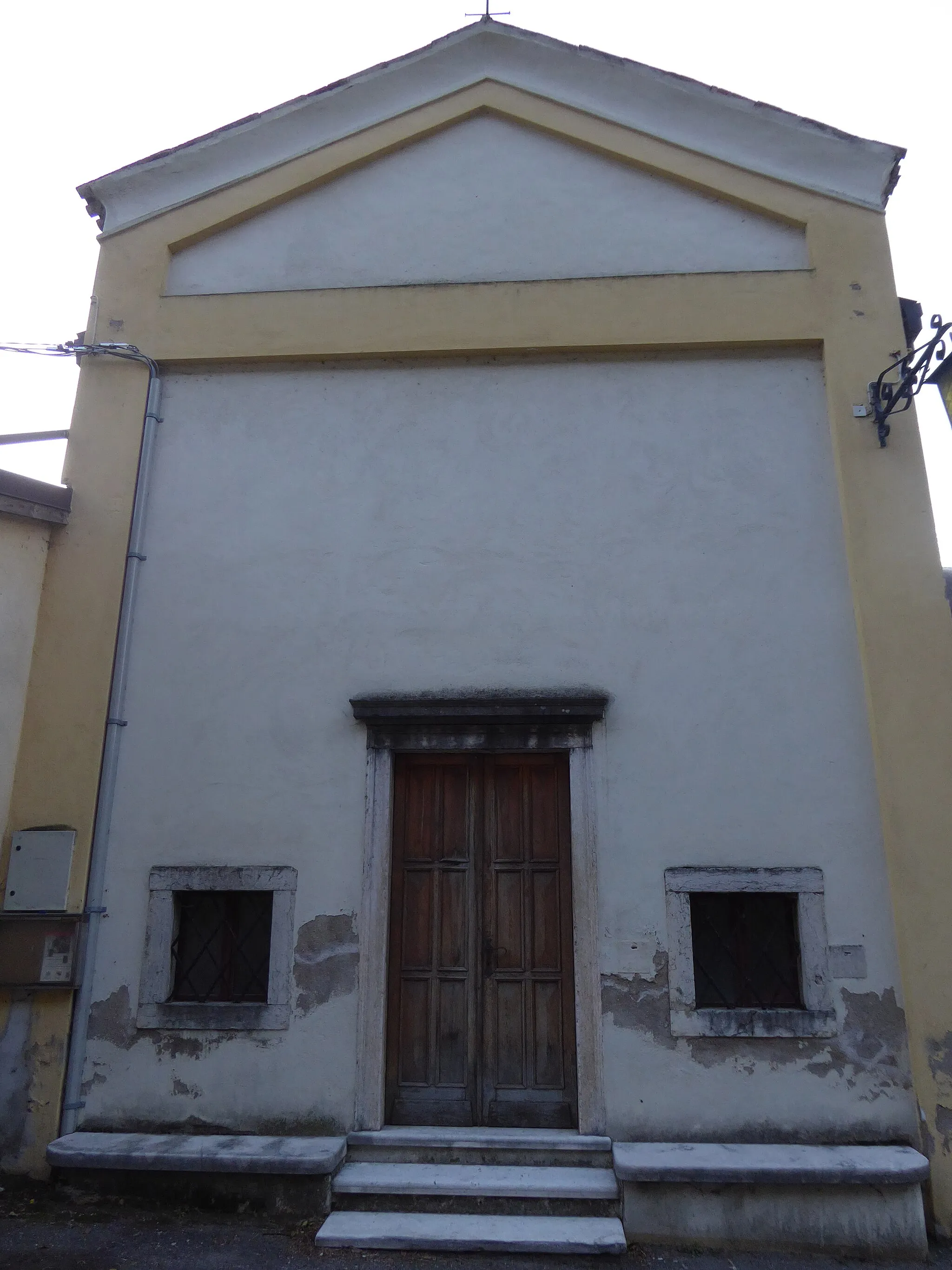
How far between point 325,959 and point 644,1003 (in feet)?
6.04

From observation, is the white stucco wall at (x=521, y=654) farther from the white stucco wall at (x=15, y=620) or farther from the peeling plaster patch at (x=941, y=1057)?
the white stucco wall at (x=15, y=620)

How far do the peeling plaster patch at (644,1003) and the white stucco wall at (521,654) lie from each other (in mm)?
14

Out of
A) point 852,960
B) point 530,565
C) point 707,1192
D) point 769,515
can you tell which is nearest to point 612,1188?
point 707,1192

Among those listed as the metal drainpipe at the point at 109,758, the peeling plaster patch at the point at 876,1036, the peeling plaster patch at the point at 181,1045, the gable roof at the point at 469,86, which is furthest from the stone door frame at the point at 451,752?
the gable roof at the point at 469,86

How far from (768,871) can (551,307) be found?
389cm

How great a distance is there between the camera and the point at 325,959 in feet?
16.3

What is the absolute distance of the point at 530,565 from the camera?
5.46 meters

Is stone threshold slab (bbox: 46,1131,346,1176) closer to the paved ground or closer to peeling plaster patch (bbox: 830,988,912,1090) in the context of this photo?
the paved ground

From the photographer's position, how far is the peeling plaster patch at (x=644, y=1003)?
4754 mm

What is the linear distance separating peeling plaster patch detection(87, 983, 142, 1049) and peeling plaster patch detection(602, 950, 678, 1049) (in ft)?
9.00

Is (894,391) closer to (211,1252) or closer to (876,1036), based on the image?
(876,1036)

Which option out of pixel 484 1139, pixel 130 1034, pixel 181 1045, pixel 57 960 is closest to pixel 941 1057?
pixel 484 1139

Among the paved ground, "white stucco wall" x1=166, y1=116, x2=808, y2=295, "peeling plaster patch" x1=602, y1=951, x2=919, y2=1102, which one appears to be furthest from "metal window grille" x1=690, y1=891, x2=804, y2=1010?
"white stucco wall" x1=166, y1=116, x2=808, y2=295

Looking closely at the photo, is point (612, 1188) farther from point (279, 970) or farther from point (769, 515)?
point (769, 515)
